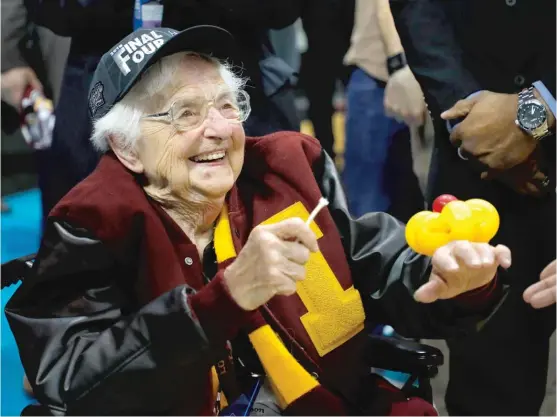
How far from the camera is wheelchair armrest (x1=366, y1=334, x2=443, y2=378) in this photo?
1539 mm

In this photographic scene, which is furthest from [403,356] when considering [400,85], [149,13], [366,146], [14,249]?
[14,249]

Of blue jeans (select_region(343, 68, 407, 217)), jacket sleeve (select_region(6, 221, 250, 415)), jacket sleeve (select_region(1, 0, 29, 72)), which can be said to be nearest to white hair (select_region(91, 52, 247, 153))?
jacket sleeve (select_region(6, 221, 250, 415))

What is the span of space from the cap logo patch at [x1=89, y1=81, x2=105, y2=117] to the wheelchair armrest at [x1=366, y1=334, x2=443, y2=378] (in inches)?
26.8

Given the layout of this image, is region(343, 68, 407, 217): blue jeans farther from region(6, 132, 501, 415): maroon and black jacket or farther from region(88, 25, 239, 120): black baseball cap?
region(88, 25, 239, 120): black baseball cap

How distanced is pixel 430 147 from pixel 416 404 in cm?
105

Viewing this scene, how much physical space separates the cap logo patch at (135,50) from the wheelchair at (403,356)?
15.9 inches

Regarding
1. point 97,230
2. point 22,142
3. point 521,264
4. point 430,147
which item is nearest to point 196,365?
point 97,230

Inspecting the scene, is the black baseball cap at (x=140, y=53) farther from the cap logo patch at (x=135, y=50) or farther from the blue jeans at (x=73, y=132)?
the blue jeans at (x=73, y=132)

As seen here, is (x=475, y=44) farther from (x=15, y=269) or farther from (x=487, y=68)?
(x=15, y=269)

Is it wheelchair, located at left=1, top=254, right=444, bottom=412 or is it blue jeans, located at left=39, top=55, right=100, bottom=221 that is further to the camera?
blue jeans, located at left=39, top=55, right=100, bottom=221

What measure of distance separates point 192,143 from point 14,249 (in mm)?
2462

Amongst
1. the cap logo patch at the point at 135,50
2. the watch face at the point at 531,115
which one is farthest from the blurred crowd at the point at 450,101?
the cap logo patch at the point at 135,50

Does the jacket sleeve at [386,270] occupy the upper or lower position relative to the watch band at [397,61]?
lower

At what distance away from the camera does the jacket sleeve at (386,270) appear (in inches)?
60.0
